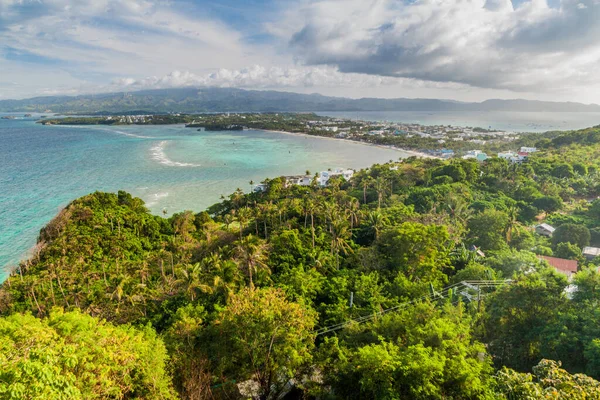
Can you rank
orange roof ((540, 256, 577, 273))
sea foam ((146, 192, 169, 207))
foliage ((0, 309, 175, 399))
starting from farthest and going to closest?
sea foam ((146, 192, 169, 207))
orange roof ((540, 256, 577, 273))
foliage ((0, 309, 175, 399))

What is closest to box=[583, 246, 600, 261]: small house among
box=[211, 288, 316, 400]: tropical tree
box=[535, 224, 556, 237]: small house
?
box=[535, 224, 556, 237]: small house

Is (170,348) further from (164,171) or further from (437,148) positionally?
(437,148)

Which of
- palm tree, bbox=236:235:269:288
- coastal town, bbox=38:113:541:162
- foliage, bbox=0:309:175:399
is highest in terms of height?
coastal town, bbox=38:113:541:162

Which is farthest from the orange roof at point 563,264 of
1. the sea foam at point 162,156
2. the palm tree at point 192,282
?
the sea foam at point 162,156

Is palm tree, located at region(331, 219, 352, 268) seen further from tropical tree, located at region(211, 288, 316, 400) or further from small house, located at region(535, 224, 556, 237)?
small house, located at region(535, 224, 556, 237)

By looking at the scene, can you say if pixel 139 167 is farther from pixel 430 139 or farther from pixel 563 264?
pixel 430 139

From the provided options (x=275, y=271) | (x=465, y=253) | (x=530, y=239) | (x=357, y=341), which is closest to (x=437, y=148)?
(x=530, y=239)

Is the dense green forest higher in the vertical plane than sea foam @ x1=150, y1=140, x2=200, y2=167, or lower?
lower

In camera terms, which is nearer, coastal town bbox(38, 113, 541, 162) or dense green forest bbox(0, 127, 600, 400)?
dense green forest bbox(0, 127, 600, 400)
